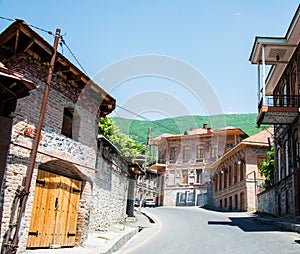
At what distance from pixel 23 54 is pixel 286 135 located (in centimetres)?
1742

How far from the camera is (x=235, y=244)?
10.9 meters

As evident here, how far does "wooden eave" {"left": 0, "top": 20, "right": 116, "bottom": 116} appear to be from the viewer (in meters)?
8.84

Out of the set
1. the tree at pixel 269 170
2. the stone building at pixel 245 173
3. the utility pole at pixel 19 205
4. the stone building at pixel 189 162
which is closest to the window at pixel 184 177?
the stone building at pixel 189 162

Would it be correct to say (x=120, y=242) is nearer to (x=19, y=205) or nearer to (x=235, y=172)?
(x=19, y=205)

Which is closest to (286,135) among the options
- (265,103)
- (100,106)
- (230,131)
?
(265,103)

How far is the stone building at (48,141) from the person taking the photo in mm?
8773

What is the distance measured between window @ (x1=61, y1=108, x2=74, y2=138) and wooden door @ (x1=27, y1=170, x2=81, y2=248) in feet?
4.64

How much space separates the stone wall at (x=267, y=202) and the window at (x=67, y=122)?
16192mm

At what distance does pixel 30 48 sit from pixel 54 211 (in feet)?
15.2

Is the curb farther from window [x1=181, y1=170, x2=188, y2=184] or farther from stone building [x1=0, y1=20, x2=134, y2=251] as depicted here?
window [x1=181, y1=170, x2=188, y2=184]

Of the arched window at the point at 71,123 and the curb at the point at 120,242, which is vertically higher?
the arched window at the point at 71,123

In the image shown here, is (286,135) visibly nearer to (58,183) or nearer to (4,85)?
(58,183)

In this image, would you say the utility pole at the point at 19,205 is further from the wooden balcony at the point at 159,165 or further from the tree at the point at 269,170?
the wooden balcony at the point at 159,165

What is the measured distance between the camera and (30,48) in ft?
31.2
